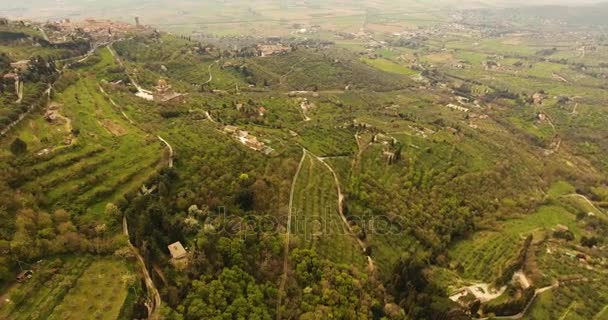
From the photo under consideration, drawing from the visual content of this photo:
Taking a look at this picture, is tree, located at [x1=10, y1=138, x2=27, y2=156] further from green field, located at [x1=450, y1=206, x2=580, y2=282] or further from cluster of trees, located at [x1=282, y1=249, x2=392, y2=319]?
green field, located at [x1=450, y1=206, x2=580, y2=282]

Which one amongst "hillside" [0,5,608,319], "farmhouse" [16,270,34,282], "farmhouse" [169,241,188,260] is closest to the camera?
"farmhouse" [16,270,34,282]

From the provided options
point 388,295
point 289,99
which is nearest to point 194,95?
point 289,99

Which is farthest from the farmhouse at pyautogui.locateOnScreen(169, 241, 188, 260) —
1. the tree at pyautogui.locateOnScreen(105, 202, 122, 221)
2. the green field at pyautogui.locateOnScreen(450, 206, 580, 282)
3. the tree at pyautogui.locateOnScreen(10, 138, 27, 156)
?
the green field at pyautogui.locateOnScreen(450, 206, 580, 282)

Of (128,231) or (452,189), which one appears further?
(452,189)

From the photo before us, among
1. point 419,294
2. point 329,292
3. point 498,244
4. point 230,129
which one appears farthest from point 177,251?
point 498,244

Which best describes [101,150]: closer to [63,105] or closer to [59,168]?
Result: [59,168]
